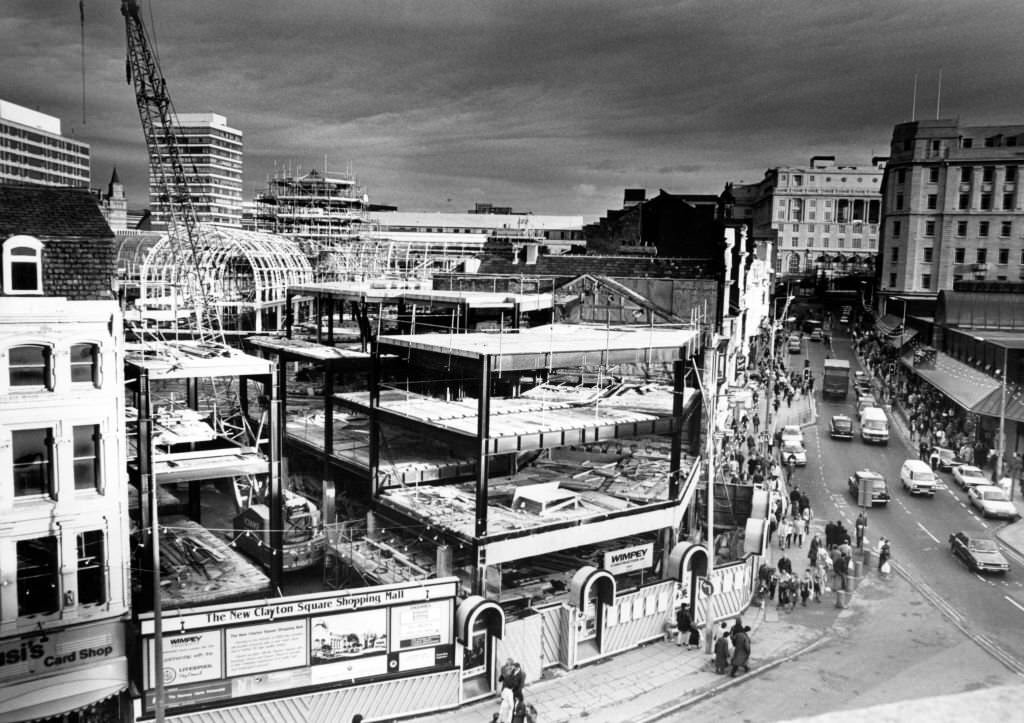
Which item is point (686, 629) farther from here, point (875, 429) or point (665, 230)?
point (665, 230)

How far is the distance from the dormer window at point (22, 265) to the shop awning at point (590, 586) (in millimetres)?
14726

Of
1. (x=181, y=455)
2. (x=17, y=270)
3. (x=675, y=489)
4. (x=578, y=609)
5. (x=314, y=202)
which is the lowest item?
(x=578, y=609)

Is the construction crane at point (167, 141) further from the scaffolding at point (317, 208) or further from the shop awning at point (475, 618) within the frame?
the scaffolding at point (317, 208)

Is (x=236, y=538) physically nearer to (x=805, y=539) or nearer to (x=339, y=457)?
(x=339, y=457)

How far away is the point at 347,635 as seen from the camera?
19484mm

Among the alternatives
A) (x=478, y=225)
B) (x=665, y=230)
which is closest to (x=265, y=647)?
(x=665, y=230)

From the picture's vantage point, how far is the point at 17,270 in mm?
18234

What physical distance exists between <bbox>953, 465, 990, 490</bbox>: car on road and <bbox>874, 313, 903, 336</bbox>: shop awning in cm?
4592

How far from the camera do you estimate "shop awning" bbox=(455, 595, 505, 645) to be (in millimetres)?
20312

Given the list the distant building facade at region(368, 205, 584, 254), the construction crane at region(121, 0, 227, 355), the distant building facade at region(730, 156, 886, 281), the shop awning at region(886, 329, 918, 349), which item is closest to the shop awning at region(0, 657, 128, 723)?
the construction crane at region(121, 0, 227, 355)

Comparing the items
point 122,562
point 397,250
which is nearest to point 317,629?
point 122,562

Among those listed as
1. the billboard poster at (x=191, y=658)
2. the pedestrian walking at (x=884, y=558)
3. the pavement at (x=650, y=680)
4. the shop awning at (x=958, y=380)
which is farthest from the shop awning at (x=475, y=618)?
the shop awning at (x=958, y=380)

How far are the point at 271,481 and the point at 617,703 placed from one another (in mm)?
10799

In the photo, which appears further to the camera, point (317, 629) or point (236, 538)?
point (236, 538)
